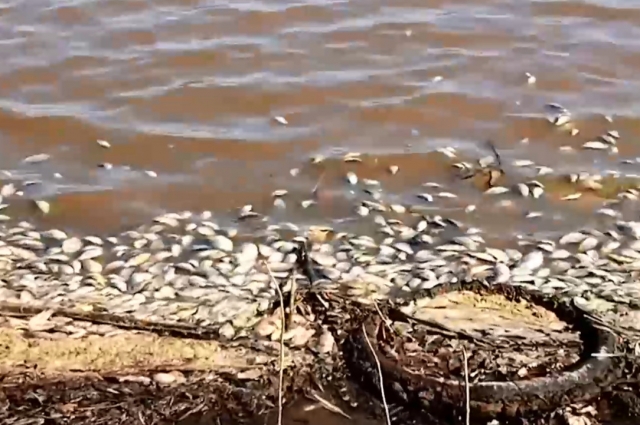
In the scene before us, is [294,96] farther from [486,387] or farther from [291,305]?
[486,387]

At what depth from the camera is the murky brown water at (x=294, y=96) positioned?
5.16 metres

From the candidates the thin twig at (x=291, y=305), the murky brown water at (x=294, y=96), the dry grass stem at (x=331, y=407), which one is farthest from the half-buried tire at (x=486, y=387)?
the murky brown water at (x=294, y=96)

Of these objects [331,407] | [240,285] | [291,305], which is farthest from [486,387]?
[240,285]

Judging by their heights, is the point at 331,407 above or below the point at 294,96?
below

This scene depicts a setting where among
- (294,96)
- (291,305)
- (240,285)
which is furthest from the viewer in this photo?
(294,96)

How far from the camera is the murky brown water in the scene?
16.9 ft

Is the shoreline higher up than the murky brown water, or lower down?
lower down

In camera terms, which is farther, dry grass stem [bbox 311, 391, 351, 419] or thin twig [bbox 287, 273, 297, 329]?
thin twig [bbox 287, 273, 297, 329]

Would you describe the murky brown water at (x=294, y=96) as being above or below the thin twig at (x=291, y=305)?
above

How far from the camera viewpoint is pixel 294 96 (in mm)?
5988

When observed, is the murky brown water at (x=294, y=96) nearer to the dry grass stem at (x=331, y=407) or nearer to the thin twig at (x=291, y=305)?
the thin twig at (x=291, y=305)

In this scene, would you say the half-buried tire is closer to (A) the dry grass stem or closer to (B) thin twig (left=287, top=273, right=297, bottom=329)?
(A) the dry grass stem

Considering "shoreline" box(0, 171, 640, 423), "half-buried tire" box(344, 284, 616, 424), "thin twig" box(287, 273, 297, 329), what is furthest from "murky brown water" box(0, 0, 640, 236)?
"half-buried tire" box(344, 284, 616, 424)

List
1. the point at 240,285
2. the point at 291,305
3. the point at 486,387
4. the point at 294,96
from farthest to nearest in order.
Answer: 1. the point at 294,96
2. the point at 240,285
3. the point at 291,305
4. the point at 486,387
